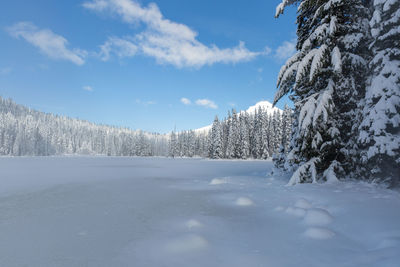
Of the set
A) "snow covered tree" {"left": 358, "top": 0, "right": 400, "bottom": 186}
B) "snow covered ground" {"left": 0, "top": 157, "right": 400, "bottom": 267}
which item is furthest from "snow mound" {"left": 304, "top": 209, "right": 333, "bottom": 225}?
"snow covered tree" {"left": 358, "top": 0, "right": 400, "bottom": 186}

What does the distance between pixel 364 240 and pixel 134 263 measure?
131 inches

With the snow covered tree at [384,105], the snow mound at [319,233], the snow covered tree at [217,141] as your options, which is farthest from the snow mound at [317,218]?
the snow covered tree at [217,141]

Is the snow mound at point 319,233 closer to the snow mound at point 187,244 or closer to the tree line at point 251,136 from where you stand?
the snow mound at point 187,244

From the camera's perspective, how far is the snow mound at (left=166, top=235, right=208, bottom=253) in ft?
9.96

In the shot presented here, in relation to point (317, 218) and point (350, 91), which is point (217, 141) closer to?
point (350, 91)

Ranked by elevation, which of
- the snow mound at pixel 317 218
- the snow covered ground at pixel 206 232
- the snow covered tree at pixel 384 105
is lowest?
the snow covered ground at pixel 206 232

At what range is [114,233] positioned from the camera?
3.70 m

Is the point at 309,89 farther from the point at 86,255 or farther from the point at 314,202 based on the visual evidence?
the point at 86,255

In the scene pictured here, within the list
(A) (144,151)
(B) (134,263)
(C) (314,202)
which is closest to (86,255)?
(B) (134,263)

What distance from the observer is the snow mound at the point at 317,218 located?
4.09 metres

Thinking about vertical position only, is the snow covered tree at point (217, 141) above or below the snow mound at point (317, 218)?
above

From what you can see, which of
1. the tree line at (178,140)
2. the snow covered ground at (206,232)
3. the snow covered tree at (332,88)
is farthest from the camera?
the tree line at (178,140)

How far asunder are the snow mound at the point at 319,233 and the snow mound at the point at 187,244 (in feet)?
5.58

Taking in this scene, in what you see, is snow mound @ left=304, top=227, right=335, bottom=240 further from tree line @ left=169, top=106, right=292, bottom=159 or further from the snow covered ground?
tree line @ left=169, top=106, right=292, bottom=159
